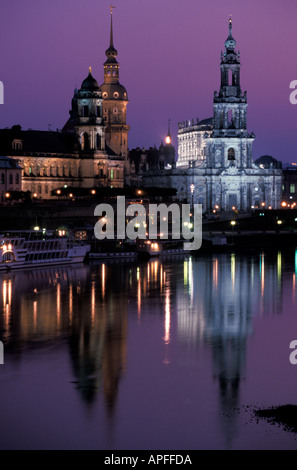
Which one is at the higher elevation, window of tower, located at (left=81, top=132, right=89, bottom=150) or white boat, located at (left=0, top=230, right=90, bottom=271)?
window of tower, located at (left=81, top=132, right=89, bottom=150)

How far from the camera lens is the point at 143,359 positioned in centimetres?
3494

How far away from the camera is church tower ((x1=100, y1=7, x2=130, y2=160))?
132 meters

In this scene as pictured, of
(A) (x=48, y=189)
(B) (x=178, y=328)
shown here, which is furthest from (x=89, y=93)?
(B) (x=178, y=328)

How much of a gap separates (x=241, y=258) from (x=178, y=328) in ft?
129

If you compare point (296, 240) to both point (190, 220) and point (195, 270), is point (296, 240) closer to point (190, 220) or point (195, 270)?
point (190, 220)

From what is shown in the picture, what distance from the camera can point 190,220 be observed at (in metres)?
109

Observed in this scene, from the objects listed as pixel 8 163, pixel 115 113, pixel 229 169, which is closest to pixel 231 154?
pixel 229 169

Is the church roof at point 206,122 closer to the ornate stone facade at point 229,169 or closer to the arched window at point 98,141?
the ornate stone facade at point 229,169

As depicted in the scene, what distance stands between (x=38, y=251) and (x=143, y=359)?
125 ft

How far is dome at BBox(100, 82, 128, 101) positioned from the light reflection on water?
73604 mm

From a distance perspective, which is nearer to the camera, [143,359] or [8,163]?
[143,359]

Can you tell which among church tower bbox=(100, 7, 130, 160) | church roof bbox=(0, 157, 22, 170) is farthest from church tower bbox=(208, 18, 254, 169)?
church roof bbox=(0, 157, 22, 170)

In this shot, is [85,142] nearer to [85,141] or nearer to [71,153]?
[85,141]

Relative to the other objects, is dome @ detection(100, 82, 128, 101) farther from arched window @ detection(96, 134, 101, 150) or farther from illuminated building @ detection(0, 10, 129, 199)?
arched window @ detection(96, 134, 101, 150)
